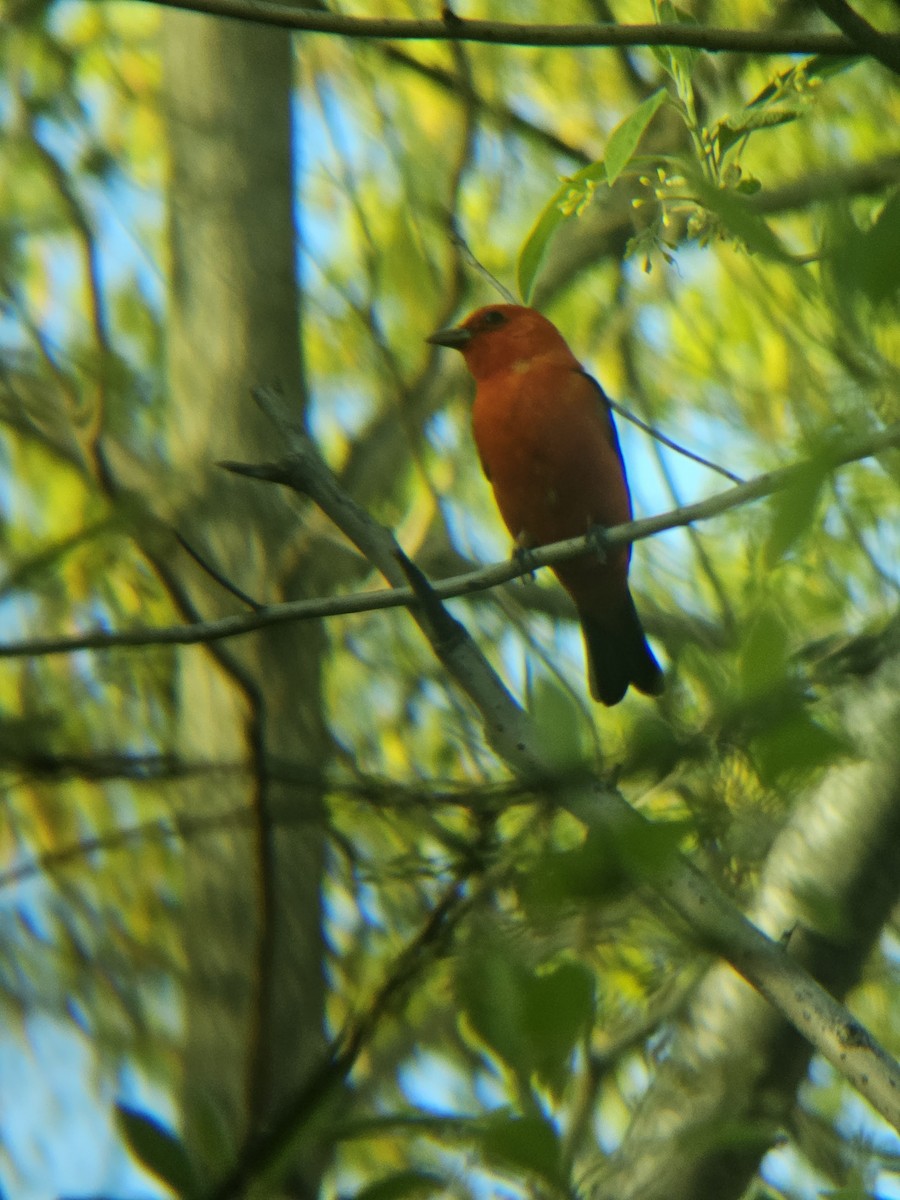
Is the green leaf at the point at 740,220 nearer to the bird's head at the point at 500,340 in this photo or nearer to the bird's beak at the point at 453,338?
the bird's head at the point at 500,340

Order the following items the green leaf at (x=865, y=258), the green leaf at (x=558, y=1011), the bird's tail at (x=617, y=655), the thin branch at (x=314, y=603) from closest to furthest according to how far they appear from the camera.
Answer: the green leaf at (x=865, y=258) → the green leaf at (x=558, y=1011) → the thin branch at (x=314, y=603) → the bird's tail at (x=617, y=655)

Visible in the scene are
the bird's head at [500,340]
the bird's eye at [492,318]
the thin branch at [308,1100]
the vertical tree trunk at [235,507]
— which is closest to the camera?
the thin branch at [308,1100]

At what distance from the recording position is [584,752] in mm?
1270

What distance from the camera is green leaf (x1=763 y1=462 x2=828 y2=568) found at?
3.22 feet

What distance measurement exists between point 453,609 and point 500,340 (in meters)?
1.00

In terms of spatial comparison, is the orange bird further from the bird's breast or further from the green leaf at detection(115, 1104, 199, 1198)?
the green leaf at detection(115, 1104, 199, 1198)

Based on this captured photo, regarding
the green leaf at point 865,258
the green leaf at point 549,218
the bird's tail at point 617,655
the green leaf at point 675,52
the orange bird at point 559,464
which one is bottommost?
the green leaf at point 865,258

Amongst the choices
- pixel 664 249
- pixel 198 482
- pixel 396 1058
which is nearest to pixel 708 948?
pixel 664 249

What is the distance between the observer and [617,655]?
518cm

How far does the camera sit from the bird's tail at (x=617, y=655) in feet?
16.7

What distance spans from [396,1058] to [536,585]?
7.23 feet

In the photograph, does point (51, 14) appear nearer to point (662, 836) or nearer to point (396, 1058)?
point (396, 1058)

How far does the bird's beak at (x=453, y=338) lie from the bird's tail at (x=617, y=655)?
3.56 feet

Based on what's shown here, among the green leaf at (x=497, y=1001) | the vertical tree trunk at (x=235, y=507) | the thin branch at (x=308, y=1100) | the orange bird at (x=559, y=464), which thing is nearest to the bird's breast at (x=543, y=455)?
the orange bird at (x=559, y=464)
